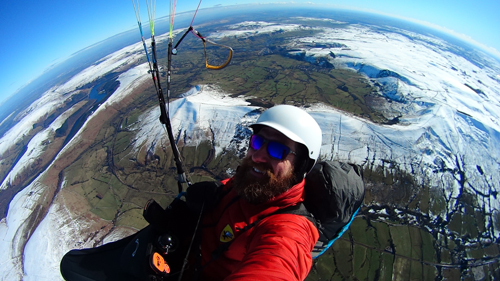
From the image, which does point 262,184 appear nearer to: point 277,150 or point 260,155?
point 260,155

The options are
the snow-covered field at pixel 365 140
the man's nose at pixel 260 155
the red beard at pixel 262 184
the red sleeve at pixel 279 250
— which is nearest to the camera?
the red sleeve at pixel 279 250

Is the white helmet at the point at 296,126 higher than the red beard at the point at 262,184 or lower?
higher

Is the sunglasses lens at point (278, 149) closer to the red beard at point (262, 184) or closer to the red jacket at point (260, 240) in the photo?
the red beard at point (262, 184)

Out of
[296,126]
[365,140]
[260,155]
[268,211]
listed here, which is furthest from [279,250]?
[365,140]

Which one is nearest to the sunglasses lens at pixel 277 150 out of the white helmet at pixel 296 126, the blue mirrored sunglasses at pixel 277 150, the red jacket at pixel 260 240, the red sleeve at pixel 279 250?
the blue mirrored sunglasses at pixel 277 150

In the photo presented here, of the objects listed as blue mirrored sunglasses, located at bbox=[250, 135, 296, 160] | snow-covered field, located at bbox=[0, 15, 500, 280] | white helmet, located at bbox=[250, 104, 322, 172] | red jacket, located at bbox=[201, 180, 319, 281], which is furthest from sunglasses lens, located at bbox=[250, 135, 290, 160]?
snow-covered field, located at bbox=[0, 15, 500, 280]

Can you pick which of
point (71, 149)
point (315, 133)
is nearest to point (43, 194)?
point (71, 149)
